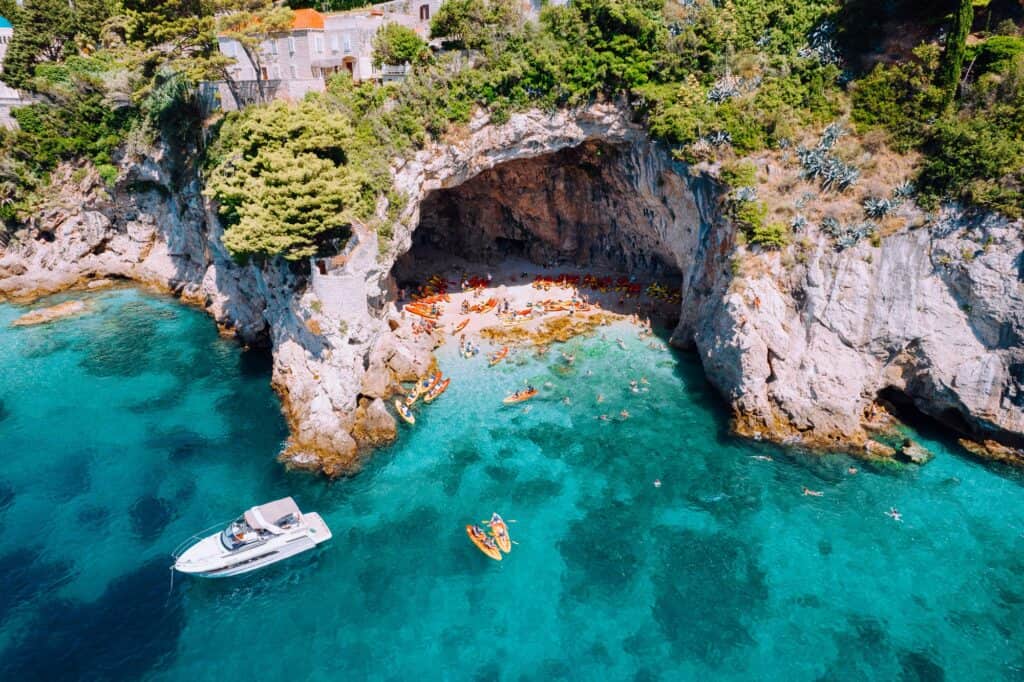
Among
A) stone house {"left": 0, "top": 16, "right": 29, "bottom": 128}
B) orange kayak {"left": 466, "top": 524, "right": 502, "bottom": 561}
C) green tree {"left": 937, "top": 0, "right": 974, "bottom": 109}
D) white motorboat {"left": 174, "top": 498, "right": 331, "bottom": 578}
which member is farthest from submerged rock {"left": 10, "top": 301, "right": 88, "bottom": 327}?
green tree {"left": 937, "top": 0, "right": 974, "bottom": 109}

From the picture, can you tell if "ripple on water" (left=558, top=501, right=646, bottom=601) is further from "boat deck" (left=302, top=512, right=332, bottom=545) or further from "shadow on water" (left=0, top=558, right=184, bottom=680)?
"shadow on water" (left=0, top=558, right=184, bottom=680)

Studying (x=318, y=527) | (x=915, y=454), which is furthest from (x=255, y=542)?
(x=915, y=454)

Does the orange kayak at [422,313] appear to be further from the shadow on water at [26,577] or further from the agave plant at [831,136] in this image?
the agave plant at [831,136]

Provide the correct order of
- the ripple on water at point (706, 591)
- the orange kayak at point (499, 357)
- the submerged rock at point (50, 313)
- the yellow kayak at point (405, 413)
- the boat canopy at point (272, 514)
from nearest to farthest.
Result: the ripple on water at point (706, 591), the boat canopy at point (272, 514), the yellow kayak at point (405, 413), the orange kayak at point (499, 357), the submerged rock at point (50, 313)

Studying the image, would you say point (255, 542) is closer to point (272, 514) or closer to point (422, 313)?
point (272, 514)

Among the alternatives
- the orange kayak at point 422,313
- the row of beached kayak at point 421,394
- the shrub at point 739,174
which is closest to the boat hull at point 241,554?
the row of beached kayak at point 421,394

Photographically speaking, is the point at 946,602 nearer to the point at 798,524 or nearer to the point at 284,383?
the point at 798,524

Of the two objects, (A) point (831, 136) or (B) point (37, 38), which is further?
(B) point (37, 38)
